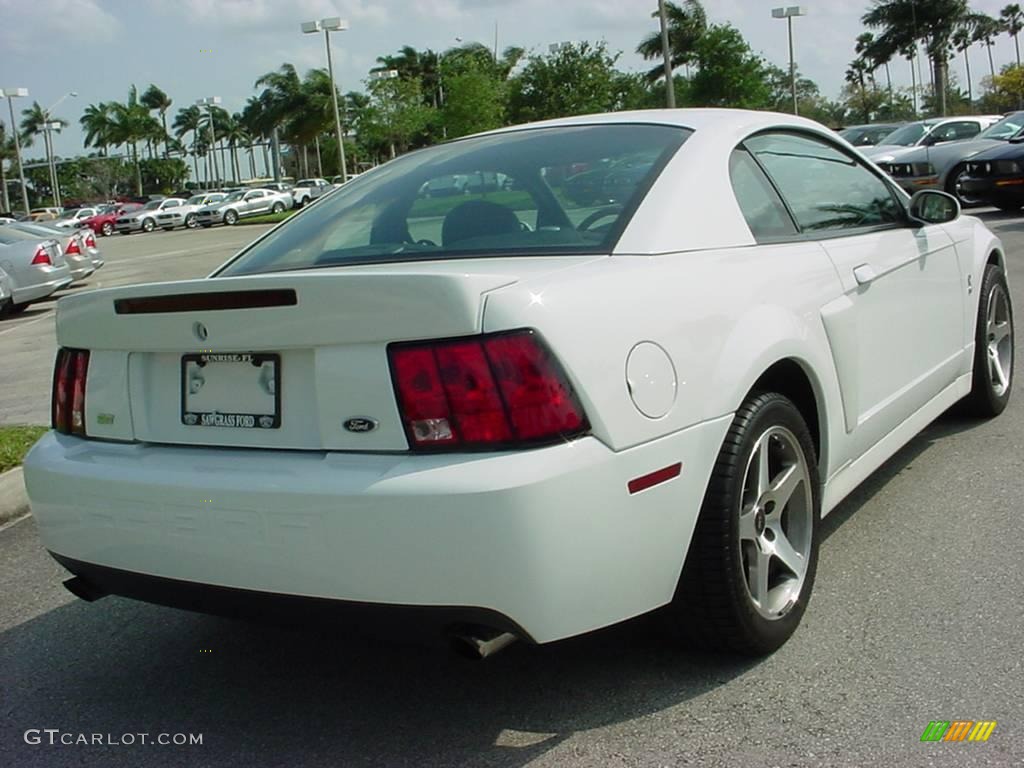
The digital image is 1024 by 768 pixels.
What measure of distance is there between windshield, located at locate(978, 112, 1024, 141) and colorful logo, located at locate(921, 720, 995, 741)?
18.7 meters

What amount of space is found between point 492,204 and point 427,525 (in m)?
1.30

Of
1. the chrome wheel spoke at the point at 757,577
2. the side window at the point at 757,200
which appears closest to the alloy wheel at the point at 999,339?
the side window at the point at 757,200

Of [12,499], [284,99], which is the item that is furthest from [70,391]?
[284,99]

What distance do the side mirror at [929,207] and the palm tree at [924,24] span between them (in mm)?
61431

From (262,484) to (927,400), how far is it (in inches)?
113

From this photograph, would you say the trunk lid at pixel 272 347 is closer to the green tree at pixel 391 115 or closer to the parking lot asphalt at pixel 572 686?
the parking lot asphalt at pixel 572 686

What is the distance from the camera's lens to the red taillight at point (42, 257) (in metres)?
16.2

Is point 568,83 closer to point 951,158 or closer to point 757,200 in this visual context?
point 951,158

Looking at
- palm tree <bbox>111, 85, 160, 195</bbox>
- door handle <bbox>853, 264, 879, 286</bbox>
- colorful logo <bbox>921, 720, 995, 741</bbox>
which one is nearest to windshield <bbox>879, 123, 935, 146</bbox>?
door handle <bbox>853, 264, 879, 286</bbox>

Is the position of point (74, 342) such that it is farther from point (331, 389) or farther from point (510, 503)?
point (510, 503)

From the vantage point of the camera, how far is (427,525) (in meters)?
2.41

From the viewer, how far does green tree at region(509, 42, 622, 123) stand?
47.7m

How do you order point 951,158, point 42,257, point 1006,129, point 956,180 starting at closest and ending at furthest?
point 42,257 < point 956,180 < point 951,158 < point 1006,129

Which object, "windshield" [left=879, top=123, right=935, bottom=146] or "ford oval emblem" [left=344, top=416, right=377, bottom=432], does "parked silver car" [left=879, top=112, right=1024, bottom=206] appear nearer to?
"windshield" [left=879, top=123, right=935, bottom=146]
